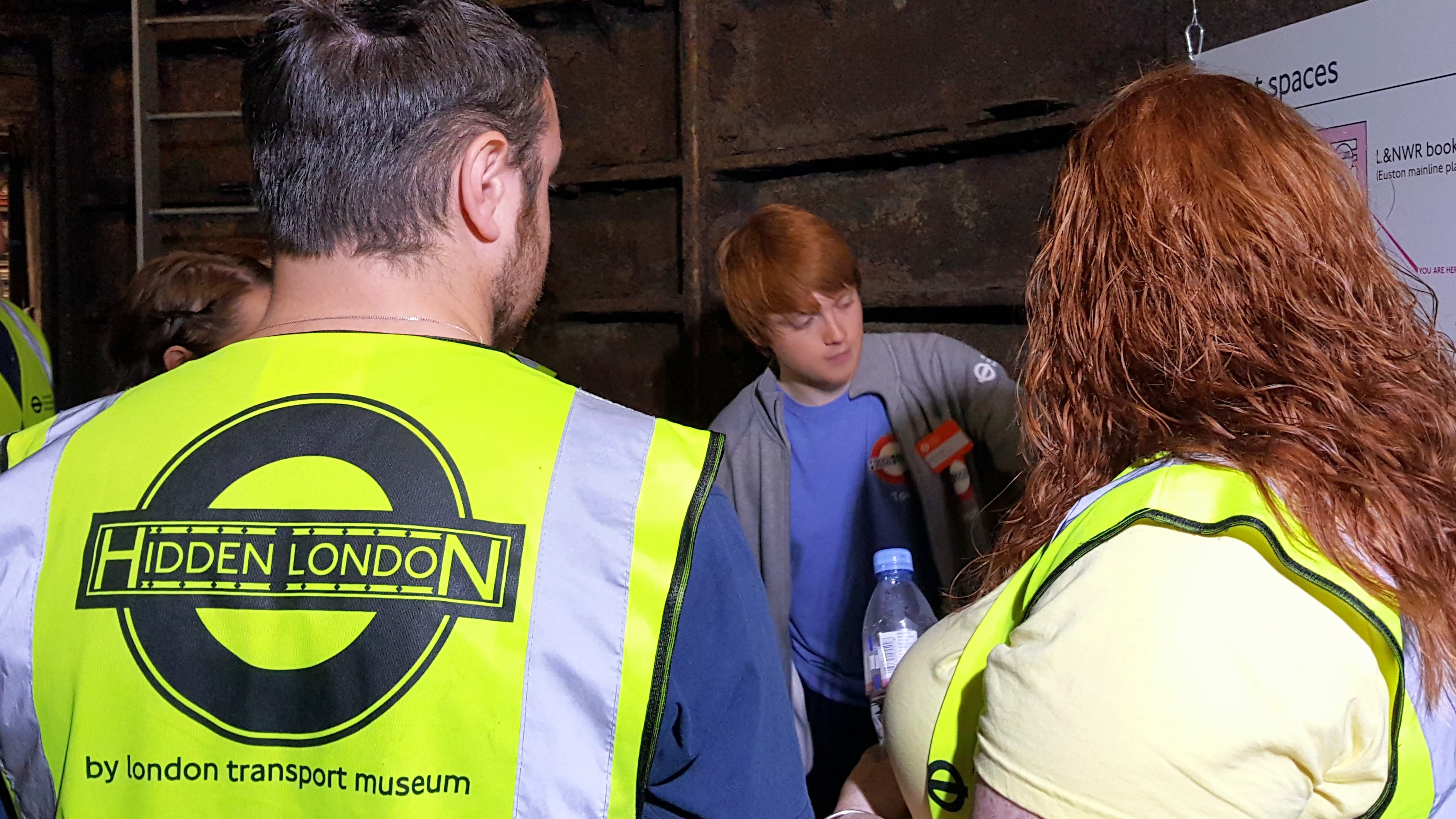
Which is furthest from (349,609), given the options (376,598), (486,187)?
(486,187)

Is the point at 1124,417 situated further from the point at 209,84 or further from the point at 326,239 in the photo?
the point at 209,84

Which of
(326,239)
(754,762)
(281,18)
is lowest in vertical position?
(754,762)

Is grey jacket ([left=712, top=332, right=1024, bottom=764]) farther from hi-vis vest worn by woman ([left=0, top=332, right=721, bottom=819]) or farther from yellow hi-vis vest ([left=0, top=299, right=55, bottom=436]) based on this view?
yellow hi-vis vest ([left=0, top=299, right=55, bottom=436])

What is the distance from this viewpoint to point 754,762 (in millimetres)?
1010

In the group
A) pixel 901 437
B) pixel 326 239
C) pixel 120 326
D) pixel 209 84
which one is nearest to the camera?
pixel 326 239

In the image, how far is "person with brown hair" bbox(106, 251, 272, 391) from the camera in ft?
7.25

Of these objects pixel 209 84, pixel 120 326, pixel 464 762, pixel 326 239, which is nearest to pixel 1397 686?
pixel 464 762

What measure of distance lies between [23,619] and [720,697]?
2.25 feet

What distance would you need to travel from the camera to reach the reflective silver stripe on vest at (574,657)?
3.11 ft

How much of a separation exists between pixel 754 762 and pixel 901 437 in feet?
5.85

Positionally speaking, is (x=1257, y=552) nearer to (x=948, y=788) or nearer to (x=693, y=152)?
(x=948, y=788)

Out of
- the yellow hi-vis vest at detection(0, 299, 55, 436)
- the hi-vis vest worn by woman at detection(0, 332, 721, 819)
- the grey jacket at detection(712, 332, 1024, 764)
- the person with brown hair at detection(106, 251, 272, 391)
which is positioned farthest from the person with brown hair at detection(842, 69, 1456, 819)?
the yellow hi-vis vest at detection(0, 299, 55, 436)

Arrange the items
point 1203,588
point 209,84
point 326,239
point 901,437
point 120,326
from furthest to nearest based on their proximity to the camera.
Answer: point 209,84 → point 901,437 → point 120,326 → point 326,239 → point 1203,588

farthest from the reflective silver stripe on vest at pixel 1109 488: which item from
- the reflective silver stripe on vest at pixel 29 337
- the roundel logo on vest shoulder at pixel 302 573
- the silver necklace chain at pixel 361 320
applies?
the reflective silver stripe on vest at pixel 29 337
